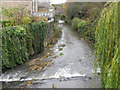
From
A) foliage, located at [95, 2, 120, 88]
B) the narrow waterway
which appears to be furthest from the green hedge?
foliage, located at [95, 2, 120, 88]

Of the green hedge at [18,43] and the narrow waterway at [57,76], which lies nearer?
the narrow waterway at [57,76]

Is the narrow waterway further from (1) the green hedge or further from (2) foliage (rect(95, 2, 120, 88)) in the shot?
(2) foliage (rect(95, 2, 120, 88))

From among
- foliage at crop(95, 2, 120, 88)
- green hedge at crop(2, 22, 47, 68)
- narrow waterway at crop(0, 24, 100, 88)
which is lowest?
narrow waterway at crop(0, 24, 100, 88)

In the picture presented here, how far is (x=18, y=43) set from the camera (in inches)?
289

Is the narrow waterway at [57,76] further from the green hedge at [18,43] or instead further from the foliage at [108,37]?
the foliage at [108,37]

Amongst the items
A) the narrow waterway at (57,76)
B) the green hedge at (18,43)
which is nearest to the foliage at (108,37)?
the narrow waterway at (57,76)

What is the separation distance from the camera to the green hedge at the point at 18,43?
21.6 ft

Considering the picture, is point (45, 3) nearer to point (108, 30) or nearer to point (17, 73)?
point (17, 73)

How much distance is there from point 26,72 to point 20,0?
37.9ft

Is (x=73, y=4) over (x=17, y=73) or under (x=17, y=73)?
over

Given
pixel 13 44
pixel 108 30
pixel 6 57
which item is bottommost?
pixel 6 57

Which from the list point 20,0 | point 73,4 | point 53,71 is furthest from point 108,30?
point 73,4

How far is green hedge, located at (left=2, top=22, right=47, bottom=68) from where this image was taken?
259 inches

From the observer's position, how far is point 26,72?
674 centimetres
